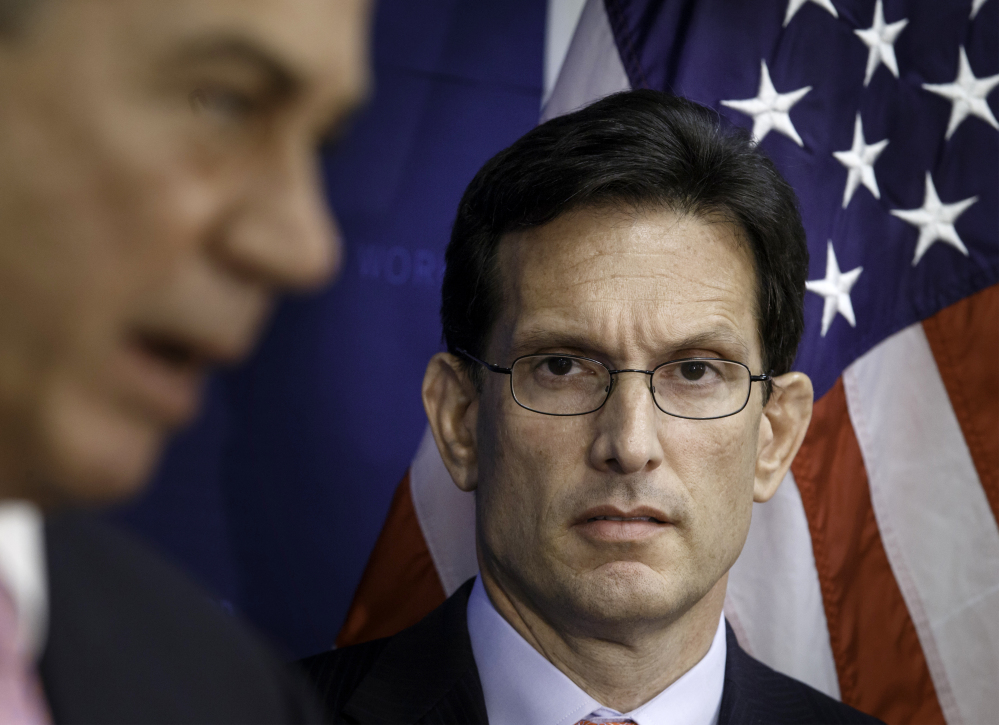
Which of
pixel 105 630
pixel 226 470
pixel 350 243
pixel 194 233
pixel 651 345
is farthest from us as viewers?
pixel 350 243

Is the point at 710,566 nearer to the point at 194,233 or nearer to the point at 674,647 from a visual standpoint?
the point at 674,647

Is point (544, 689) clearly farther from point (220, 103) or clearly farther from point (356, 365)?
point (220, 103)

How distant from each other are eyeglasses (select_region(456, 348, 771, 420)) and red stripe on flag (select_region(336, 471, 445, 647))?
0.66 metres

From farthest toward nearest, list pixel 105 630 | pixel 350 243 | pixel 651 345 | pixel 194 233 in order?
pixel 350 243 < pixel 651 345 < pixel 105 630 < pixel 194 233

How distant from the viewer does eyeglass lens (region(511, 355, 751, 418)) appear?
1429 millimetres

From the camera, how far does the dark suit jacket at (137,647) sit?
477 millimetres

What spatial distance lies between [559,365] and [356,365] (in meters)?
0.83

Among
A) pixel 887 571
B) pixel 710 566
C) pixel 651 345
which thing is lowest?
pixel 710 566

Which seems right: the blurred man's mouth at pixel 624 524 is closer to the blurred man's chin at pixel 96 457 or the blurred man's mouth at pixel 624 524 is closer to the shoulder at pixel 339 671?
the shoulder at pixel 339 671

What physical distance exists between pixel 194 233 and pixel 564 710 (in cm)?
131

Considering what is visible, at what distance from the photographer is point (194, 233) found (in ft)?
0.91

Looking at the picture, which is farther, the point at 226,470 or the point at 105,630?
the point at 226,470

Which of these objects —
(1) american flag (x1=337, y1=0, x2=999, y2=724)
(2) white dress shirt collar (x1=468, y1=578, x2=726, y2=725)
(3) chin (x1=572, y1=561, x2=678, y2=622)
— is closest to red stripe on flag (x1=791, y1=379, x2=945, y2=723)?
(1) american flag (x1=337, y1=0, x2=999, y2=724)

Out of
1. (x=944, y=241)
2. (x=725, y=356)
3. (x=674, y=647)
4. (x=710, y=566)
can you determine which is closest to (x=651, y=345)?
(x=725, y=356)
